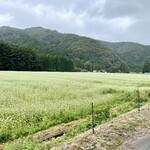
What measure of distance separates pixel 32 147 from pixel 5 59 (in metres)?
86.7

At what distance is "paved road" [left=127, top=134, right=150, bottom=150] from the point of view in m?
10.0

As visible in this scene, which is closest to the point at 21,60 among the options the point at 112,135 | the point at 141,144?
the point at 112,135

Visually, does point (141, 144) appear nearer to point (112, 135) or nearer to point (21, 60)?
point (112, 135)

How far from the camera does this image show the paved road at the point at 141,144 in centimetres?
1003

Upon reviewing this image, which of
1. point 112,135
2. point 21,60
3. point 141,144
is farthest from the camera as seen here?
point 21,60

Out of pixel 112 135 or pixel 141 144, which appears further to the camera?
pixel 112 135

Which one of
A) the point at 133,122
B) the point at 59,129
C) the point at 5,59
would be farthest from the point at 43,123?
the point at 5,59

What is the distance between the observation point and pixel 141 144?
34.4ft

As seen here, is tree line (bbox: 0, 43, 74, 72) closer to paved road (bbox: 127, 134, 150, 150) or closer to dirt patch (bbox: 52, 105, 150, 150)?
dirt patch (bbox: 52, 105, 150, 150)

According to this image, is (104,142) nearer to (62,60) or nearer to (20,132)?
(20,132)

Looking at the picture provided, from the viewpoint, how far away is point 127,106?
20578 mm

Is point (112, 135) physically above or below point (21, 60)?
below

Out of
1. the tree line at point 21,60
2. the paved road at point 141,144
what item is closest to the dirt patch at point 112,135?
the paved road at point 141,144

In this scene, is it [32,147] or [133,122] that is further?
[133,122]
